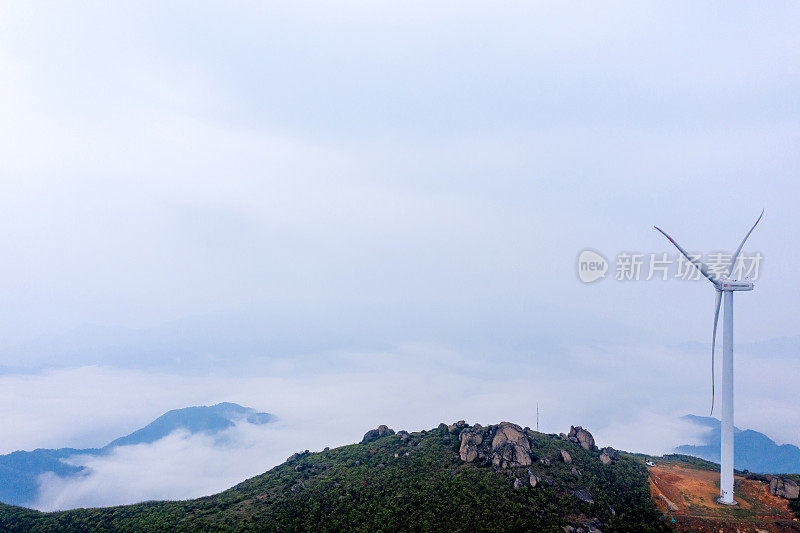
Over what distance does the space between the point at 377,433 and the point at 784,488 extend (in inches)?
3226

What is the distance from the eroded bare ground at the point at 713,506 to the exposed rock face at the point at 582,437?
12.2 metres

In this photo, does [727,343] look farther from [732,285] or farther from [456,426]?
[456,426]

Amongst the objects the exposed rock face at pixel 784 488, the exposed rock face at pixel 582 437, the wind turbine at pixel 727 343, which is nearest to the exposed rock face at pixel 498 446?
the exposed rock face at pixel 582 437

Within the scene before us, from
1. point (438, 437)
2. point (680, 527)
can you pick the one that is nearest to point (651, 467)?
A: point (680, 527)

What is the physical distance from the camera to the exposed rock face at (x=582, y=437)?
301ft

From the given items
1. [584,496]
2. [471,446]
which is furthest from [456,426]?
[584,496]

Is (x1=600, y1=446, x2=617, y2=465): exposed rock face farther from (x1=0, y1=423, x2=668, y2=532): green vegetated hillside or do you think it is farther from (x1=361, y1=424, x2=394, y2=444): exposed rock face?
(x1=361, y1=424, x2=394, y2=444): exposed rock face

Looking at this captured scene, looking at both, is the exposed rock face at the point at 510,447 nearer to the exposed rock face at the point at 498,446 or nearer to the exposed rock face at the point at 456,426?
the exposed rock face at the point at 498,446

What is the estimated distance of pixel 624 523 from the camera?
65188 mm

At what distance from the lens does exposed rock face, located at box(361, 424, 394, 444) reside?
355ft

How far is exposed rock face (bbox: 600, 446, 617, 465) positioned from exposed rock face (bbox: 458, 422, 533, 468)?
52.1 ft

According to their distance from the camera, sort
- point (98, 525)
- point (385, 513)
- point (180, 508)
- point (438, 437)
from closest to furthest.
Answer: point (385, 513) < point (98, 525) < point (180, 508) < point (438, 437)

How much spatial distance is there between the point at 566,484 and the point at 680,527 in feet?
55.9

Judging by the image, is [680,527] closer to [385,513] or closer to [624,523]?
[624,523]
